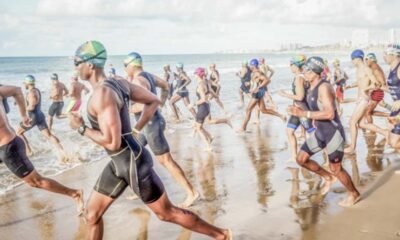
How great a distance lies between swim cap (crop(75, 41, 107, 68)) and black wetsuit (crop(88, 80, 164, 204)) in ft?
0.67

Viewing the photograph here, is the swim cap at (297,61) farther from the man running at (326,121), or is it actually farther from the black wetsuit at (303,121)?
the man running at (326,121)

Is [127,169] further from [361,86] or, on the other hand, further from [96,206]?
[361,86]

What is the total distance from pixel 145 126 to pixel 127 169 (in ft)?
6.18

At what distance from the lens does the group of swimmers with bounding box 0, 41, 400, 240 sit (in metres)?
3.43

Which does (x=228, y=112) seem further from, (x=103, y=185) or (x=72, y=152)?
(x=103, y=185)

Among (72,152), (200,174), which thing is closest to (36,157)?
(72,152)

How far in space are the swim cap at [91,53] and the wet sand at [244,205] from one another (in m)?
2.05

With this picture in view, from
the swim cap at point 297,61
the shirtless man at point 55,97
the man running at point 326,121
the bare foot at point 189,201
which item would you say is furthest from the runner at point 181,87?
the man running at point 326,121

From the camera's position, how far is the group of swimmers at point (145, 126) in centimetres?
343

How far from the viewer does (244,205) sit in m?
5.45

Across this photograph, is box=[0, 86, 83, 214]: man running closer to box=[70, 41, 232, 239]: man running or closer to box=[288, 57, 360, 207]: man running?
box=[70, 41, 232, 239]: man running

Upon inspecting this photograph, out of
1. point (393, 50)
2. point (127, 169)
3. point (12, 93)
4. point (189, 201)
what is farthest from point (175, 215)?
point (393, 50)

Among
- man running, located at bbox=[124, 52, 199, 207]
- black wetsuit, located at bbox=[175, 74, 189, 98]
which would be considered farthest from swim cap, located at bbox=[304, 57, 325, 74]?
black wetsuit, located at bbox=[175, 74, 189, 98]

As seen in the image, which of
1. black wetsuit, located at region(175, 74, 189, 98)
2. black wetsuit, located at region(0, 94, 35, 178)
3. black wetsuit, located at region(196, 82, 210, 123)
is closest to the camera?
black wetsuit, located at region(0, 94, 35, 178)
